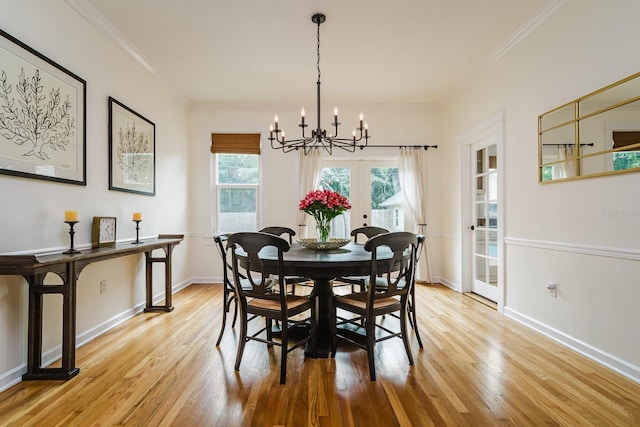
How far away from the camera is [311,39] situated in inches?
132

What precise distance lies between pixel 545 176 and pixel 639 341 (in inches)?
55.2

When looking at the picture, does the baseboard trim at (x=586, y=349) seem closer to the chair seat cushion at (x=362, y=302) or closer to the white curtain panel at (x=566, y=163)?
the white curtain panel at (x=566, y=163)

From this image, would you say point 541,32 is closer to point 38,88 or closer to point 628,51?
point 628,51

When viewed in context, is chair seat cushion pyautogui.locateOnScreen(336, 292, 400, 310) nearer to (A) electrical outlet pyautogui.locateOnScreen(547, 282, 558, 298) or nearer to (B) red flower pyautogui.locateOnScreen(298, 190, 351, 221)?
(B) red flower pyautogui.locateOnScreen(298, 190, 351, 221)

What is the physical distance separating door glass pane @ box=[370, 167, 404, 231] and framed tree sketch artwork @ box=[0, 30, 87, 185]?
12.6 ft

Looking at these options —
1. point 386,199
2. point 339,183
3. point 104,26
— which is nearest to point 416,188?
point 386,199

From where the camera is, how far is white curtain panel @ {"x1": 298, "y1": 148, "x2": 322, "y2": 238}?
5176mm

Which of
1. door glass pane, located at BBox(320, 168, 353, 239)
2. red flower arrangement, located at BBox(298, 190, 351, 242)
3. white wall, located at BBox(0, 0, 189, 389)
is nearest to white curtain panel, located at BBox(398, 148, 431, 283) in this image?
door glass pane, located at BBox(320, 168, 353, 239)

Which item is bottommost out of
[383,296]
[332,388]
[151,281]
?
[332,388]

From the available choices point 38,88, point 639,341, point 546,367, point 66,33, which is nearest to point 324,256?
point 546,367

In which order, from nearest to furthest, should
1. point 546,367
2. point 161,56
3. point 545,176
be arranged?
point 546,367
point 545,176
point 161,56

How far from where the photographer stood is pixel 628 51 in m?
2.19

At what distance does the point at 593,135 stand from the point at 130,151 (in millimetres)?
4130

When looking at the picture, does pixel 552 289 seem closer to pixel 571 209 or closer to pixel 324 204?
pixel 571 209
